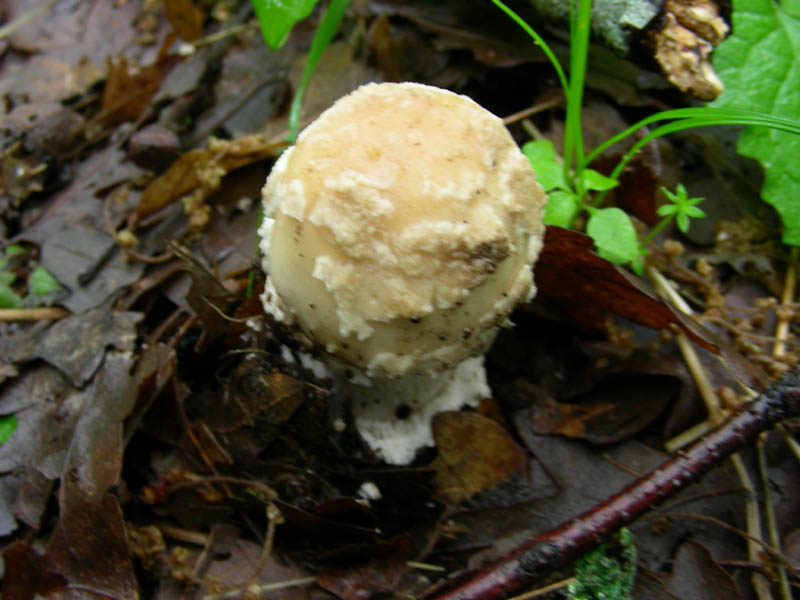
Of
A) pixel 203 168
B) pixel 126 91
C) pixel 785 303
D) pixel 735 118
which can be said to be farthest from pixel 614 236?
pixel 126 91

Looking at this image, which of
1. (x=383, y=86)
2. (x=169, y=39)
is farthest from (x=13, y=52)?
(x=383, y=86)

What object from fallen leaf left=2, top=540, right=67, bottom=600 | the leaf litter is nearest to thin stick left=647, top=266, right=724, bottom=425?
the leaf litter

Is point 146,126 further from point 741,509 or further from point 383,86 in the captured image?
point 741,509

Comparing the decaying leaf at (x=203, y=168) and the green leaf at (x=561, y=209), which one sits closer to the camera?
the green leaf at (x=561, y=209)

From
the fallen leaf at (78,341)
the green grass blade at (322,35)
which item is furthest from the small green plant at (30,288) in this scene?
the green grass blade at (322,35)

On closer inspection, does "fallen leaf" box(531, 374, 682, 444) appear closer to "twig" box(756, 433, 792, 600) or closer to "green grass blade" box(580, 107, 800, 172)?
"twig" box(756, 433, 792, 600)

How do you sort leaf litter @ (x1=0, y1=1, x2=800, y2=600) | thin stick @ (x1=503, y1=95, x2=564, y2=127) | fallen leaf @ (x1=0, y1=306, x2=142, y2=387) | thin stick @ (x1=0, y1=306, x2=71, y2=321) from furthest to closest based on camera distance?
thin stick @ (x1=503, y1=95, x2=564, y2=127), thin stick @ (x1=0, y1=306, x2=71, y2=321), fallen leaf @ (x1=0, y1=306, x2=142, y2=387), leaf litter @ (x1=0, y1=1, x2=800, y2=600)

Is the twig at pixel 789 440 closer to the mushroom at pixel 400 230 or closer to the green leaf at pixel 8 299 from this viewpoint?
the mushroom at pixel 400 230
